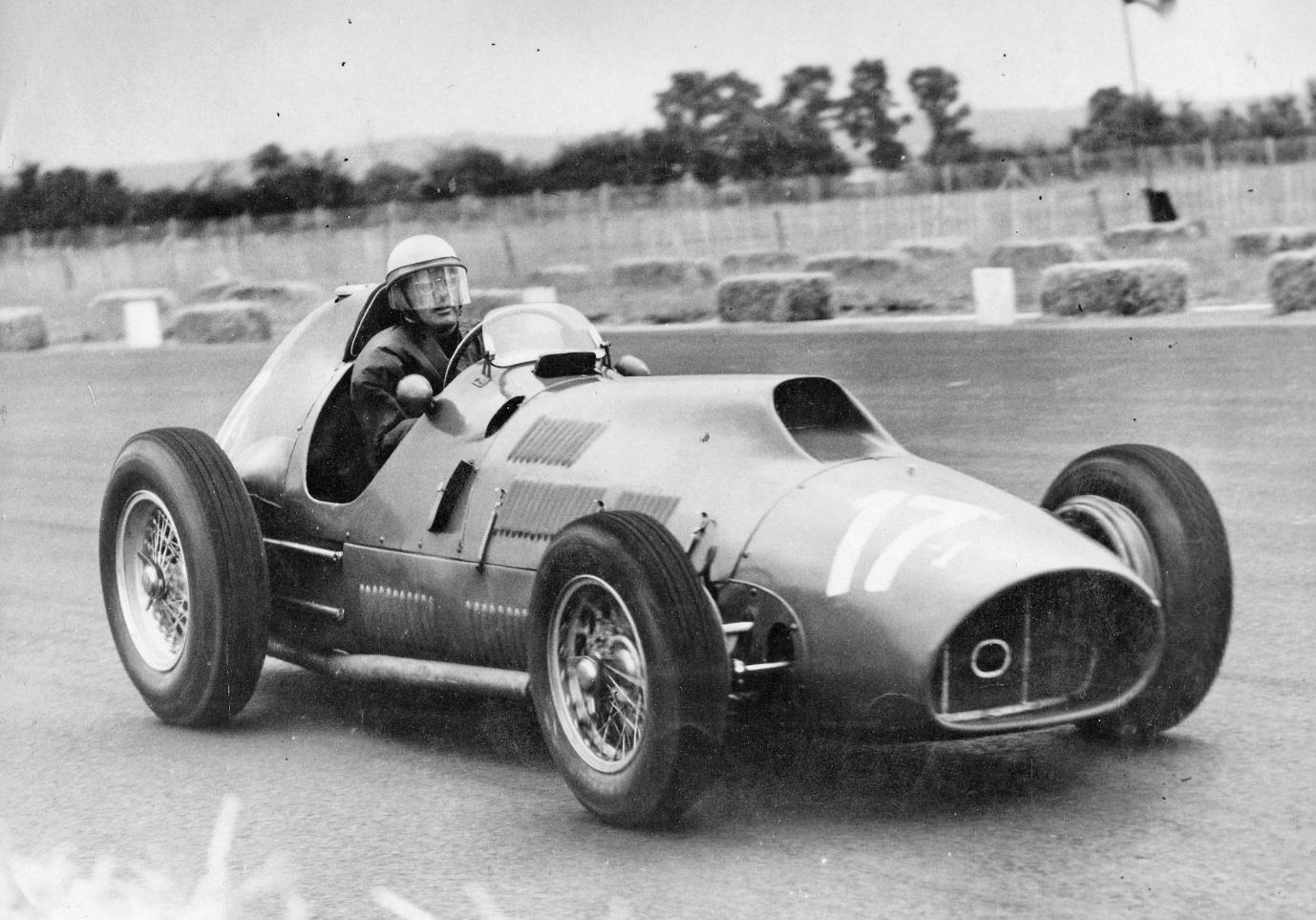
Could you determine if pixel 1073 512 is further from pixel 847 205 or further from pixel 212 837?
pixel 847 205

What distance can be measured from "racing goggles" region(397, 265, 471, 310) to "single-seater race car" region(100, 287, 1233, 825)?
198 millimetres

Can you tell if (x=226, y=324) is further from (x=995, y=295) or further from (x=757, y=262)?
(x=995, y=295)

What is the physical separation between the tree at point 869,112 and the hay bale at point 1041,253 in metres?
3.06

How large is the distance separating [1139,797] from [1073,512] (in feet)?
2.74

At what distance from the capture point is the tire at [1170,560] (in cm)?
480

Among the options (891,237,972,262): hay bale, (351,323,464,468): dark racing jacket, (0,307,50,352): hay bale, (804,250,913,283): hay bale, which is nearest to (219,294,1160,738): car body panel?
(351,323,464,468): dark racing jacket

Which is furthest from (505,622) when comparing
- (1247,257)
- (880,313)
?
(1247,257)

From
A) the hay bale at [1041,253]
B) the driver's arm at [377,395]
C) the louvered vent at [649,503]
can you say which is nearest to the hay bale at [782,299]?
the hay bale at [1041,253]

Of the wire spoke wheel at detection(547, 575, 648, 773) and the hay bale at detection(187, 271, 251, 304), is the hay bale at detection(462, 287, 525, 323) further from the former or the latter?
the wire spoke wheel at detection(547, 575, 648, 773)

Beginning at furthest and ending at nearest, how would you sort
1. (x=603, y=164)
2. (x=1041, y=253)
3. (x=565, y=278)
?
(x=603, y=164) < (x=565, y=278) < (x=1041, y=253)

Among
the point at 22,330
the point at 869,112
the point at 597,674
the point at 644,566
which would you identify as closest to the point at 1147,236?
the point at 869,112

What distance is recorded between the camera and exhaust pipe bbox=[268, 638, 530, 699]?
496 centimetres

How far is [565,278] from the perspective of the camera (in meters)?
29.0

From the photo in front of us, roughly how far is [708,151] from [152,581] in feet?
78.2
